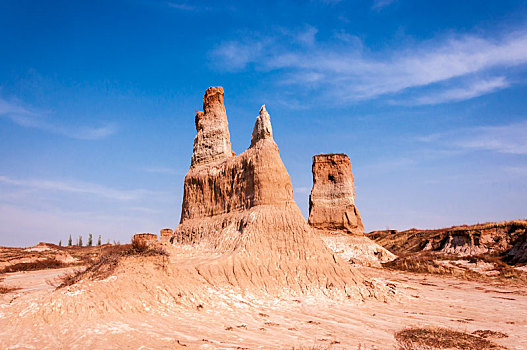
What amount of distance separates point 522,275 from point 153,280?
85.6ft

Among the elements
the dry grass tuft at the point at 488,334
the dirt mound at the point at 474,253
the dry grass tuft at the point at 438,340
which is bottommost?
the dry grass tuft at the point at 488,334

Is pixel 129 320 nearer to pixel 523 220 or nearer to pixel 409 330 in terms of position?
pixel 409 330

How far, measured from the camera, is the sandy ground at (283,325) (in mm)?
9367

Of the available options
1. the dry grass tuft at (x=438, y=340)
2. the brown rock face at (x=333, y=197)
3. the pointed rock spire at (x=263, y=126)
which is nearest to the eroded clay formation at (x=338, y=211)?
the brown rock face at (x=333, y=197)

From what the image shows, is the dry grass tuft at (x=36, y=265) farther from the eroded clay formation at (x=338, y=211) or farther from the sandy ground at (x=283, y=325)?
the eroded clay formation at (x=338, y=211)

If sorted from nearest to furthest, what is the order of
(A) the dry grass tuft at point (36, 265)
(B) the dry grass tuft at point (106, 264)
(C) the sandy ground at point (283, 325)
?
(C) the sandy ground at point (283, 325) < (B) the dry grass tuft at point (106, 264) < (A) the dry grass tuft at point (36, 265)

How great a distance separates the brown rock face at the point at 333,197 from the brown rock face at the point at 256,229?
22.5 meters

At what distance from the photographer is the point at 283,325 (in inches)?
464

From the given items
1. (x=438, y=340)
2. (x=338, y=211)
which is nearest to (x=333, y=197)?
(x=338, y=211)

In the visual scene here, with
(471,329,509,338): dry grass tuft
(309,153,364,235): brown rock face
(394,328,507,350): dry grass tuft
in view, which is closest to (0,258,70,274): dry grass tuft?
(309,153,364,235): brown rock face

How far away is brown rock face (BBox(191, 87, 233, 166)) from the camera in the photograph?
23594mm

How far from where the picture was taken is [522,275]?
1033 inches

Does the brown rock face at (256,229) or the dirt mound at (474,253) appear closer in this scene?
the brown rock face at (256,229)

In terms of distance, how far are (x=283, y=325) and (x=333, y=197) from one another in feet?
107
